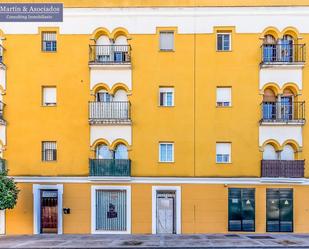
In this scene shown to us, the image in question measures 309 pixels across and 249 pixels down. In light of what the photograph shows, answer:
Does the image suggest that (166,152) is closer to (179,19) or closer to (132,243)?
(132,243)

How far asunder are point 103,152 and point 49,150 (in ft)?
11.8

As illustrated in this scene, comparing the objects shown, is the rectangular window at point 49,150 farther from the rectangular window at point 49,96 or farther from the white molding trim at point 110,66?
the white molding trim at point 110,66

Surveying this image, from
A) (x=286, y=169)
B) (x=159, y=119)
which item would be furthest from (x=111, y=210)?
(x=286, y=169)

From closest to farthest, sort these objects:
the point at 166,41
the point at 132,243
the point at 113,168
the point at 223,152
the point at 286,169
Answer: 1. the point at 132,243
2. the point at 286,169
3. the point at 113,168
4. the point at 223,152
5. the point at 166,41

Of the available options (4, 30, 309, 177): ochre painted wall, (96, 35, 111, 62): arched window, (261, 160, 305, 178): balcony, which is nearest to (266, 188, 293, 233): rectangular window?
(261, 160, 305, 178): balcony

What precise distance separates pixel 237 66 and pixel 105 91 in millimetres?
8865

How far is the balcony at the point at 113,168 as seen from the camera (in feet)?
68.3

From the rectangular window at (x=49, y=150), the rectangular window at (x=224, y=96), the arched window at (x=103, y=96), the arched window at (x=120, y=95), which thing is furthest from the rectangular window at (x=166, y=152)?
the rectangular window at (x=49, y=150)

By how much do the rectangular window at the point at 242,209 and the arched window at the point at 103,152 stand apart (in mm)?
8263

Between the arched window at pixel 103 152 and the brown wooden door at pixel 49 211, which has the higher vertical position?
the arched window at pixel 103 152

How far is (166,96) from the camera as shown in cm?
2152

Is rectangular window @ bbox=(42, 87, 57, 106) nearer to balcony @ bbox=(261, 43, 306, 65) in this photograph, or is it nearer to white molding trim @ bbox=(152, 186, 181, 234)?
white molding trim @ bbox=(152, 186, 181, 234)

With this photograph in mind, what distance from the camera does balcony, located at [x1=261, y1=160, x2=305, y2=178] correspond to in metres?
20.6

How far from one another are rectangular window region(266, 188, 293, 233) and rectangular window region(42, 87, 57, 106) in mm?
15294
